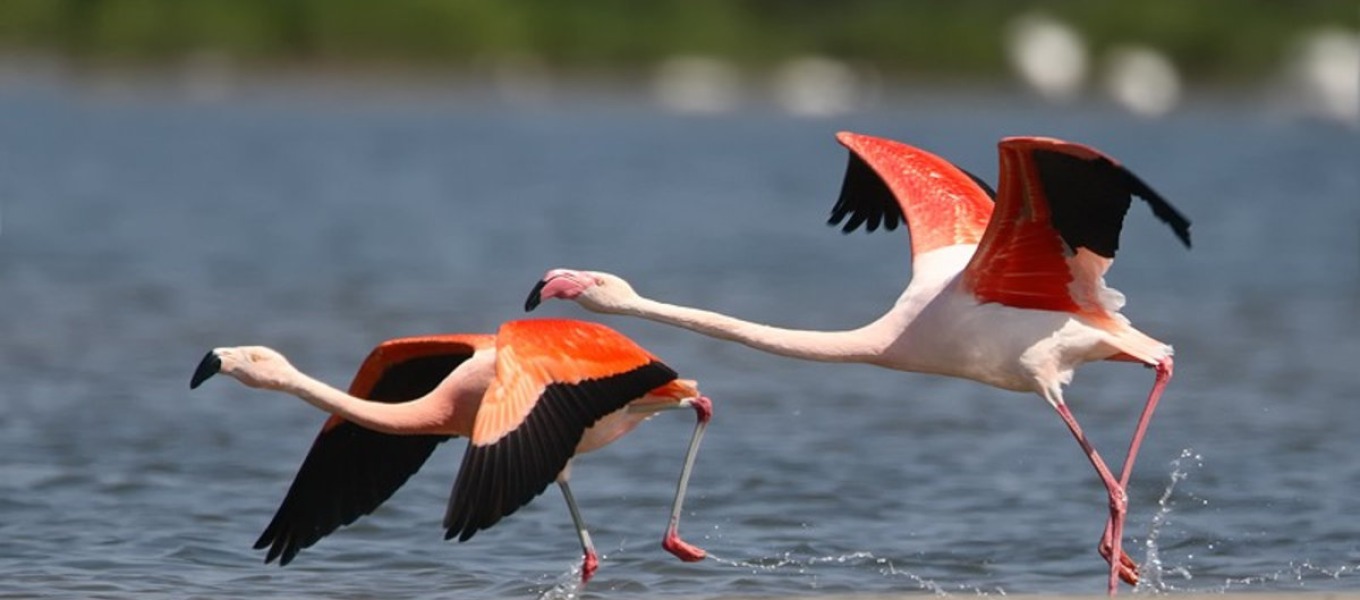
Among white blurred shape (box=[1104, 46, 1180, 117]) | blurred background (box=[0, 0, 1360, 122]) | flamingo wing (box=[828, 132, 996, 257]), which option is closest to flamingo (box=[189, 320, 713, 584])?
flamingo wing (box=[828, 132, 996, 257])

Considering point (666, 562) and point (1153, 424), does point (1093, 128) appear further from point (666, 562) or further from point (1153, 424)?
point (666, 562)

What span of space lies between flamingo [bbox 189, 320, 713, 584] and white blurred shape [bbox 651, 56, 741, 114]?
59.7 metres

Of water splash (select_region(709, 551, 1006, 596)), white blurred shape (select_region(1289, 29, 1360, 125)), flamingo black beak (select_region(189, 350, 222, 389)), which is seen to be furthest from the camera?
white blurred shape (select_region(1289, 29, 1360, 125))

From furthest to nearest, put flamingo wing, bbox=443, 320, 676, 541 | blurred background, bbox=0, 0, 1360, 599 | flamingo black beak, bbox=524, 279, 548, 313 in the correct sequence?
blurred background, bbox=0, 0, 1360, 599 < flamingo black beak, bbox=524, 279, 548, 313 < flamingo wing, bbox=443, 320, 676, 541

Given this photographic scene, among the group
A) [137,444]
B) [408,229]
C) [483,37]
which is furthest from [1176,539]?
[483,37]

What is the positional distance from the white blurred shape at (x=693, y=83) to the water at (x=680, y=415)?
109 ft

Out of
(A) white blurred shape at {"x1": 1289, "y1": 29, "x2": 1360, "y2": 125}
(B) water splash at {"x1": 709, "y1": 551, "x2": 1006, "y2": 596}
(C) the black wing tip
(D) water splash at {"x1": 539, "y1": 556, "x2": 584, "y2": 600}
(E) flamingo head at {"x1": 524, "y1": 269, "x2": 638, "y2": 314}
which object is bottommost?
(A) white blurred shape at {"x1": 1289, "y1": 29, "x2": 1360, "y2": 125}

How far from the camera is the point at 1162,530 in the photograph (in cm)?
1123

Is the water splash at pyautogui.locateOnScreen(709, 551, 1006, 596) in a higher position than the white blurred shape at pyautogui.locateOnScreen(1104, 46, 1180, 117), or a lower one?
higher

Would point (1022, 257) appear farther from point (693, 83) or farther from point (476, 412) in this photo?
point (693, 83)

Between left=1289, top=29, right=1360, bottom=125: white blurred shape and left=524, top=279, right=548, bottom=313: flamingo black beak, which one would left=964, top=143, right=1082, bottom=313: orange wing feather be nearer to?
left=524, top=279, right=548, bottom=313: flamingo black beak

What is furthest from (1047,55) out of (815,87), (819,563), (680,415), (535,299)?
(535,299)

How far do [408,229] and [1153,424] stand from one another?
1593 centimetres

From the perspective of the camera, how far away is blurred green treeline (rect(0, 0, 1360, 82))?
64750mm
